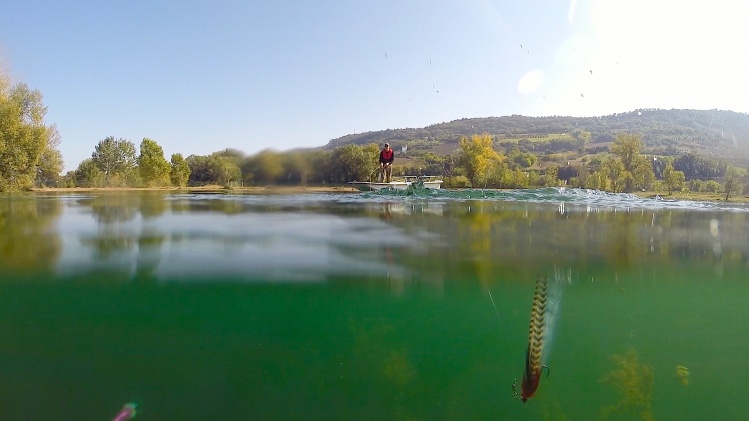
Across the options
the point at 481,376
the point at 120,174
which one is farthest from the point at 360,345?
the point at 120,174

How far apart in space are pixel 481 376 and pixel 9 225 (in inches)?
397

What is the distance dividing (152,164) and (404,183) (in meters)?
15.9

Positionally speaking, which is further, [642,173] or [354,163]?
[354,163]

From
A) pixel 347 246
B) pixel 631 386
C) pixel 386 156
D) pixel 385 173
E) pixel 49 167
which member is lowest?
pixel 631 386

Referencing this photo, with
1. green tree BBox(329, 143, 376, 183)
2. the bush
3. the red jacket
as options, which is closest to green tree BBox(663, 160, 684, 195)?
the bush

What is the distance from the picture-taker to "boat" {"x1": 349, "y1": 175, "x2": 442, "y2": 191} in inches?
1104

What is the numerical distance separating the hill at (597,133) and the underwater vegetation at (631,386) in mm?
21176

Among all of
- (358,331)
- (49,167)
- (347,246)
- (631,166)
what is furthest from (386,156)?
(358,331)

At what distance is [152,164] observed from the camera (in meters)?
28.2

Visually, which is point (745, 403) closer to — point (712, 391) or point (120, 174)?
point (712, 391)

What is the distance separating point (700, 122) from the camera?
2903 cm

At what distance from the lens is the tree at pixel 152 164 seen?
27.7 m

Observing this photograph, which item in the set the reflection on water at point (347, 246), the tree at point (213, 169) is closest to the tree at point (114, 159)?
the tree at point (213, 169)

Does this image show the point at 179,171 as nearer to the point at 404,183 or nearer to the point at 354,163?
the point at 354,163
